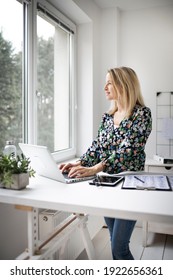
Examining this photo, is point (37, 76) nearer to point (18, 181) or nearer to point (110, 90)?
point (110, 90)

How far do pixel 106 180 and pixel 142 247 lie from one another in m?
1.41

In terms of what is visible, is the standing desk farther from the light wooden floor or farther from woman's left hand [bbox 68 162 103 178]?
the light wooden floor

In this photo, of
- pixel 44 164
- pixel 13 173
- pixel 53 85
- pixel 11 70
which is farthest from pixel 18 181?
pixel 53 85

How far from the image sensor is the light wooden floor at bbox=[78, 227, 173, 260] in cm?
239

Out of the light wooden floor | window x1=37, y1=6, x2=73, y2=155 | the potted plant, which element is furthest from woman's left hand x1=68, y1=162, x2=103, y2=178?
the light wooden floor

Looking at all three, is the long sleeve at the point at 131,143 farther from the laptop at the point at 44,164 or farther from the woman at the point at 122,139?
the laptop at the point at 44,164

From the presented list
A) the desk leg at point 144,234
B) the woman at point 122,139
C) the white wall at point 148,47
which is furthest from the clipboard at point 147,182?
the white wall at point 148,47

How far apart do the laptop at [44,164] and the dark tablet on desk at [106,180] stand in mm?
76

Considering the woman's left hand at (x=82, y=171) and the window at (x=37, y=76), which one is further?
the window at (x=37, y=76)

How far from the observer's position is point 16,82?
2064mm

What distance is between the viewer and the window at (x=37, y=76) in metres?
1.97

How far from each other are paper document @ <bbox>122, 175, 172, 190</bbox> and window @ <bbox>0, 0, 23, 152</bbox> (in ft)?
3.00

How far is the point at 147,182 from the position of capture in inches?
56.3
